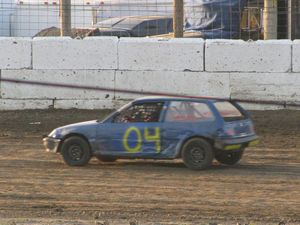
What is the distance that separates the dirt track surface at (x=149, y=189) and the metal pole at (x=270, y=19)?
13.4ft

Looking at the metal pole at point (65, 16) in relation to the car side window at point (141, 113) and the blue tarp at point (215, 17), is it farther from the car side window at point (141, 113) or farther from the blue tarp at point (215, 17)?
the car side window at point (141, 113)

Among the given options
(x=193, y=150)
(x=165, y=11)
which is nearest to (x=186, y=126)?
(x=193, y=150)

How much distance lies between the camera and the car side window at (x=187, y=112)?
11.0 meters

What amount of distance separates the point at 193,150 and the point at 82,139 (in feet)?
6.13

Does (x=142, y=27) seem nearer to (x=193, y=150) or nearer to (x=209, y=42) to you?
(x=209, y=42)

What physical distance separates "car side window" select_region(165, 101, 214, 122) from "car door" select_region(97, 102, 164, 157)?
19 cm

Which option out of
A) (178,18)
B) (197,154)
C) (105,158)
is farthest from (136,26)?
(197,154)

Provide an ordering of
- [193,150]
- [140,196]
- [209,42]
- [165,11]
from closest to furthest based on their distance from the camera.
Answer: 1. [140,196]
2. [193,150]
3. [209,42]
4. [165,11]

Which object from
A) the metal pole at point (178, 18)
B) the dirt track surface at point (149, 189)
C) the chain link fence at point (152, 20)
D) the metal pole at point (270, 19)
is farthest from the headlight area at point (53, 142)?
the metal pole at point (270, 19)

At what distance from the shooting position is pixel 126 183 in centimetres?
1011

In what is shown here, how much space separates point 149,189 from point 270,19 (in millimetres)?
8782

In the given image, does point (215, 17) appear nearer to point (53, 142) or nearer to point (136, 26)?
point (136, 26)

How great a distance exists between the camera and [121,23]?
73.3ft

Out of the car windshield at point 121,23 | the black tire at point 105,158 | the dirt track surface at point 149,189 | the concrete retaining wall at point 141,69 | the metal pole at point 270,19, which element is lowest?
the dirt track surface at point 149,189
